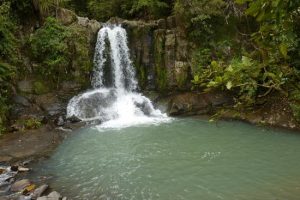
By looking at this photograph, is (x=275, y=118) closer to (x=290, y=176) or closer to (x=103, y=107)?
(x=290, y=176)

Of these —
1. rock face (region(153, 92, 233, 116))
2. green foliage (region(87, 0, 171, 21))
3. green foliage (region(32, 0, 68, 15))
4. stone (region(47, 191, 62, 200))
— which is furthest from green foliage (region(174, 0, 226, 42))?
stone (region(47, 191, 62, 200))

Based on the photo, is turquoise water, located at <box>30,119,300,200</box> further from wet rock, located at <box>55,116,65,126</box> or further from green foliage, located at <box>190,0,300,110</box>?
green foliage, located at <box>190,0,300,110</box>

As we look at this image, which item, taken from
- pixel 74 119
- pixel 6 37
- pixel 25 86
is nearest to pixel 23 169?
pixel 74 119

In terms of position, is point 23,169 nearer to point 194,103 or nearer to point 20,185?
point 20,185

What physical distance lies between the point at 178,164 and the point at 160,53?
7.93 meters

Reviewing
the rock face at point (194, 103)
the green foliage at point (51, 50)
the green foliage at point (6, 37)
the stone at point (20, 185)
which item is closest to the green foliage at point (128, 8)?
the green foliage at point (51, 50)

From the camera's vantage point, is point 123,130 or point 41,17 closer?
point 123,130

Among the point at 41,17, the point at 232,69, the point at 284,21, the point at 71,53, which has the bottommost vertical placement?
the point at 232,69

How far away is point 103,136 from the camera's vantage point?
12344mm

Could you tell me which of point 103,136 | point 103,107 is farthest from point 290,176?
point 103,107

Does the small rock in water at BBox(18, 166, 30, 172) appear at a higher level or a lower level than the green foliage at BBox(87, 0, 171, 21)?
lower

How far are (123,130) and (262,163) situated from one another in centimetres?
550

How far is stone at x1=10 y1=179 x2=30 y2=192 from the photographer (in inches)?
318

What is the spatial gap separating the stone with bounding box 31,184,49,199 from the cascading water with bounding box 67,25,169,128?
6023 mm
